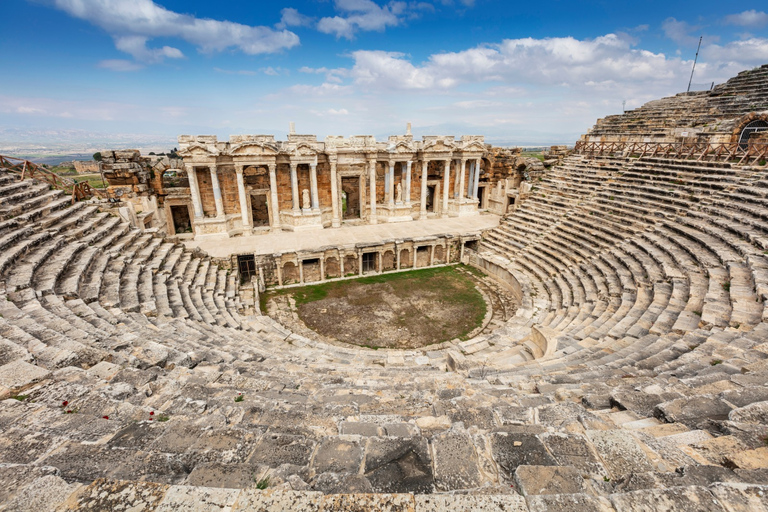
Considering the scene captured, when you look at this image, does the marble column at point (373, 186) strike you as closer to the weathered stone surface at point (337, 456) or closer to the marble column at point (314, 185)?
the marble column at point (314, 185)

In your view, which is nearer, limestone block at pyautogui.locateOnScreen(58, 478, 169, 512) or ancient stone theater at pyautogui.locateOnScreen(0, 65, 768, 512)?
limestone block at pyautogui.locateOnScreen(58, 478, 169, 512)

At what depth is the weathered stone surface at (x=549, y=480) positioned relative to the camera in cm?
270

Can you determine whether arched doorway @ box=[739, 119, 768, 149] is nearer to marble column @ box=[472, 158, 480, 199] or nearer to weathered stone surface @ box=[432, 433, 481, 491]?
marble column @ box=[472, 158, 480, 199]

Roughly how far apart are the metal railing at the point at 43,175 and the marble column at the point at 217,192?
480cm

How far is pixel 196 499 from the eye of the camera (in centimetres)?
244

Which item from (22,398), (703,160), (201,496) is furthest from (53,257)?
(703,160)

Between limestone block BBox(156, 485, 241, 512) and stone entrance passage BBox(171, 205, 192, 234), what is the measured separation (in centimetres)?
2348

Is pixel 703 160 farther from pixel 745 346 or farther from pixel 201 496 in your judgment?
pixel 201 496

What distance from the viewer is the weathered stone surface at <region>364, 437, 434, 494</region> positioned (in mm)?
2908

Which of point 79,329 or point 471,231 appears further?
point 471,231

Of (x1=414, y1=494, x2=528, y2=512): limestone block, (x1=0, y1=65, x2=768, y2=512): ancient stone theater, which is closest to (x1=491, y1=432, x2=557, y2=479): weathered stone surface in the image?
(x1=0, y1=65, x2=768, y2=512): ancient stone theater

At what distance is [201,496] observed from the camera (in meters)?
2.47

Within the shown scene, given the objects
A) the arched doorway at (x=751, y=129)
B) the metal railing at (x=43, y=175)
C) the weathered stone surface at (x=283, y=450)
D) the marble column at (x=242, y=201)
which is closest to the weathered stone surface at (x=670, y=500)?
the weathered stone surface at (x=283, y=450)

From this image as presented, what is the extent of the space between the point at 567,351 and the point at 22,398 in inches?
373
